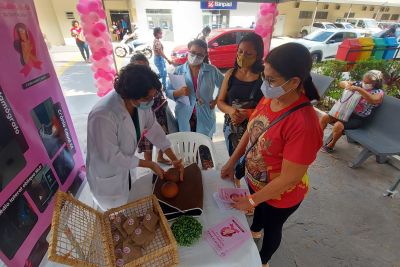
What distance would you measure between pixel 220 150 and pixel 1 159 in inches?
99.5

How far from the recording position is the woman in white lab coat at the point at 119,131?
4.06ft

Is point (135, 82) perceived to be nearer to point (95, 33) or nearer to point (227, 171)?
point (227, 171)

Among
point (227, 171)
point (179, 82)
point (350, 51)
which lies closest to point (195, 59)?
point (179, 82)

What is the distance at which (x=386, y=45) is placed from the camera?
24.2ft

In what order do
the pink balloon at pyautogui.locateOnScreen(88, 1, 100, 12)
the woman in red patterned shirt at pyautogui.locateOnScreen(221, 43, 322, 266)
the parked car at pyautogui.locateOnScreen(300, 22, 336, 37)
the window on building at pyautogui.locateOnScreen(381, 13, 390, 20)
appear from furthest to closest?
the window on building at pyautogui.locateOnScreen(381, 13, 390, 20) → the parked car at pyautogui.locateOnScreen(300, 22, 336, 37) → the pink balloon at pyautogui.locateOnScreen(88, 1, 100, 12) → the woman in red patterned shirt at pyautogui.locateOnScreen(221, 43, 322, 266)

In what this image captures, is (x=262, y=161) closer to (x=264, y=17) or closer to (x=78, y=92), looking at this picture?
(x=264, y=17)

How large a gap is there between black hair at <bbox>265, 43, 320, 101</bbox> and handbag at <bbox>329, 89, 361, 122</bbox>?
7.83 ft

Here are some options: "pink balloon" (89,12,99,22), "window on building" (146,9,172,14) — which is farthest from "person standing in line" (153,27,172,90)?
"window on building" (146,9,172,14)

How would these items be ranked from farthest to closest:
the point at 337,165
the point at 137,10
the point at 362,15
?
the point at 362,15 → the point at 137,10 → the point at 337,165

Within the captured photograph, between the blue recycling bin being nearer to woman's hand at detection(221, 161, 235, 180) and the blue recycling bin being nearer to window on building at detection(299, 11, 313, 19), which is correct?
woman's hand at detection(221, 161, 235, 180)

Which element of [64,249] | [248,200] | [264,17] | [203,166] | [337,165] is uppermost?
[264,17]

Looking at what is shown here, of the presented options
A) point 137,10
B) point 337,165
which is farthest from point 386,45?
point 137,10

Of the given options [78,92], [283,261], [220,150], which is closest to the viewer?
[283,261]

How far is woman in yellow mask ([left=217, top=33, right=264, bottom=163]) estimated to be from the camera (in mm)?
1812
